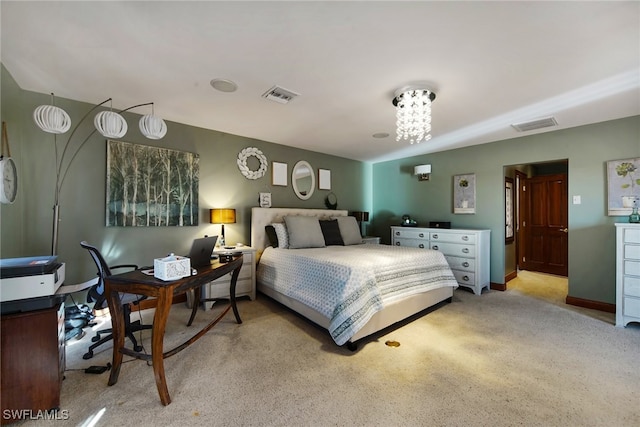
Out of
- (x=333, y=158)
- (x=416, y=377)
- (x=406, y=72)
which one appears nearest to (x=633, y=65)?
(x=406, y=72)

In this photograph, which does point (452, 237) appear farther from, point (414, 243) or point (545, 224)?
point (545, 224)

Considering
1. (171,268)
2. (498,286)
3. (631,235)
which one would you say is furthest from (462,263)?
(171,268)

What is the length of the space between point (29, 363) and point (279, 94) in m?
2.63

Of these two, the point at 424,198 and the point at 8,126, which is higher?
the point at 8,126

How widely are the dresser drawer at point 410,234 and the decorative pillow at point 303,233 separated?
172 cm

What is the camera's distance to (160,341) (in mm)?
1656

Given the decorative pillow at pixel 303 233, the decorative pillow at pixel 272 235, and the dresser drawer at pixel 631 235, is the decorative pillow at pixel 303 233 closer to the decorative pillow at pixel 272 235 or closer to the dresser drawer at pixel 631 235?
the decorative pillow at pixel 272 235

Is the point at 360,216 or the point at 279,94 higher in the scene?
the point at 279,94

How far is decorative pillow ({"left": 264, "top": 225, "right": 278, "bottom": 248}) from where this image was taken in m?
3.81

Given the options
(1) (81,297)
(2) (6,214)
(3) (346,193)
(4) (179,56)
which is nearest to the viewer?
(4) (179,56)

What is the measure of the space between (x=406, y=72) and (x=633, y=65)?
180 cm

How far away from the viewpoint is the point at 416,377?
189 cm

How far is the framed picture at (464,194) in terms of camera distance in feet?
14.3

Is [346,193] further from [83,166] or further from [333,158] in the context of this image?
[83,166]
